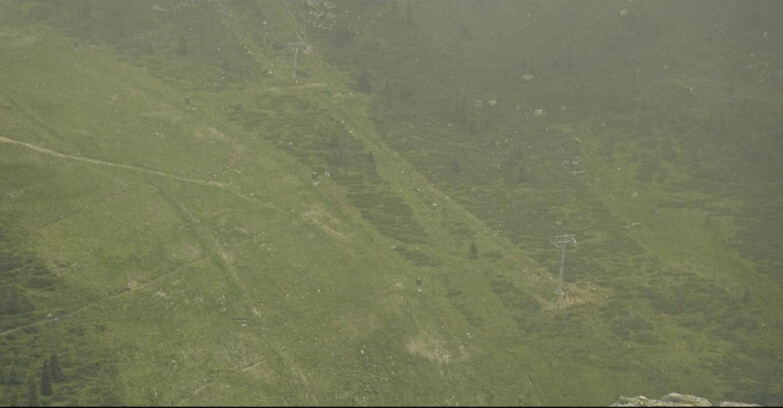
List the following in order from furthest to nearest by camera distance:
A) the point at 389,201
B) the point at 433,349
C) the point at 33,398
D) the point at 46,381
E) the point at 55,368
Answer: the point at 389,201, the point at 433,349, the point at 55,368, the point at 46,381, the point at 33,398

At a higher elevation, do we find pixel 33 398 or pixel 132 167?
pixel 132 167

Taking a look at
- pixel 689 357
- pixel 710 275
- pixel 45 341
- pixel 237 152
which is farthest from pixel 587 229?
pixel 45 341

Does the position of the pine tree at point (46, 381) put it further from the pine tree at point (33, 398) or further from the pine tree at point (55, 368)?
the pine tree at point (33, 398)

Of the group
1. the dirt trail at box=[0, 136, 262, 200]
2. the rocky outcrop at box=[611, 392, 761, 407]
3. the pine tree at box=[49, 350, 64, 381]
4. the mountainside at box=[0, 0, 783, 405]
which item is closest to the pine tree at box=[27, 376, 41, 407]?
the mountainside at box=[0, 0, 783, 405]

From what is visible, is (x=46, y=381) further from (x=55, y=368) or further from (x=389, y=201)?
(x=389, y=201)

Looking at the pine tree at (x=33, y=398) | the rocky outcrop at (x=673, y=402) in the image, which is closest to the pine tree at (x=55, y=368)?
the pine tree at (x=33, y=398)

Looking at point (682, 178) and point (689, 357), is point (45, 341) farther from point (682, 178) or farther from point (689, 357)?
point (682, 178)

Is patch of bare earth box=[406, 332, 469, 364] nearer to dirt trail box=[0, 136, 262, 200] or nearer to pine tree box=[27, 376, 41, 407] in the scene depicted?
dirt trail box=[0, 136, 262, 200]

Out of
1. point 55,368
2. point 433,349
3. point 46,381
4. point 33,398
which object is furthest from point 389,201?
point 33,398
